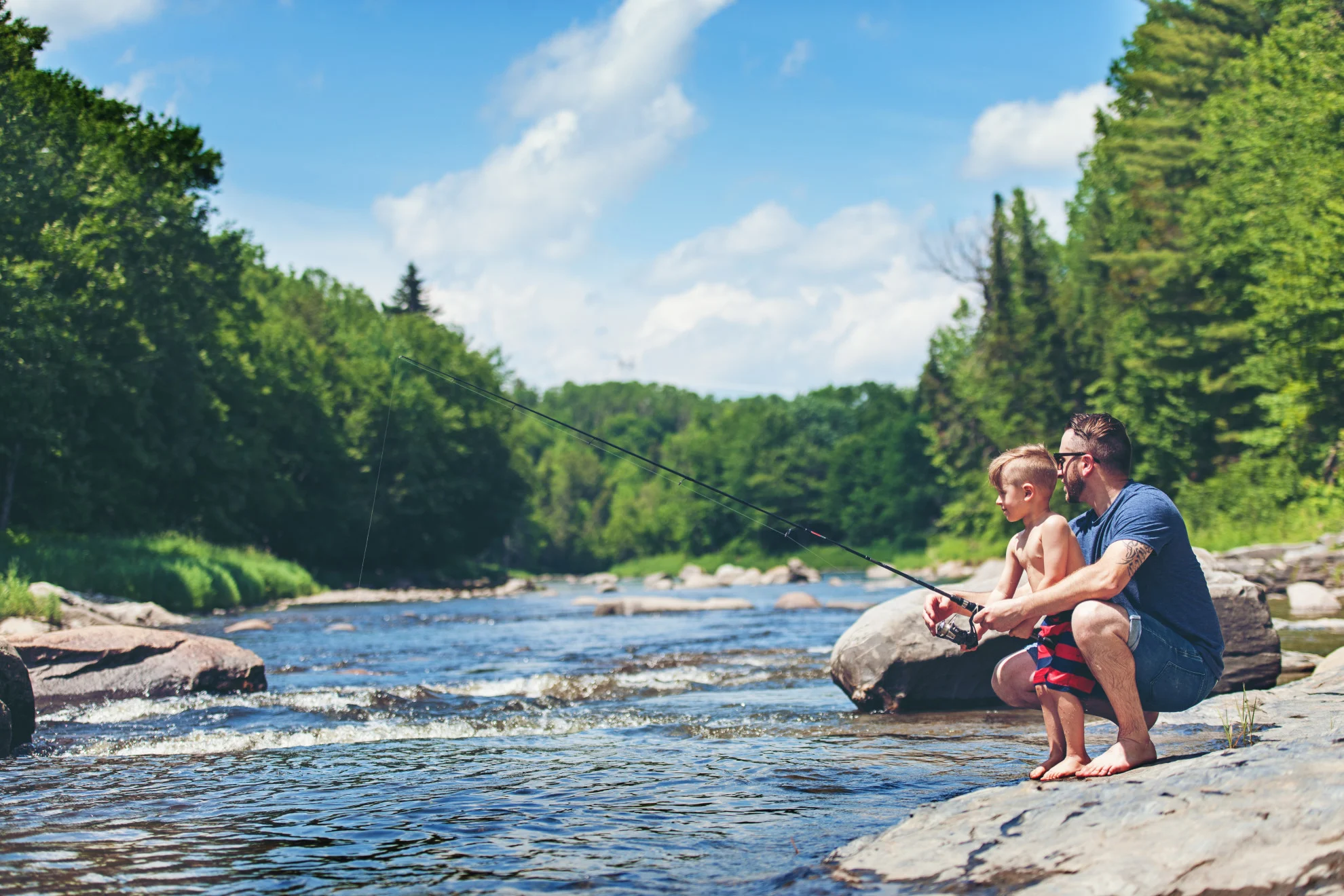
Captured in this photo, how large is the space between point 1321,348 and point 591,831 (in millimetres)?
22215

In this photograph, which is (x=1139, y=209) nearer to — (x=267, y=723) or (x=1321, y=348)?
(x=1321, y=348)

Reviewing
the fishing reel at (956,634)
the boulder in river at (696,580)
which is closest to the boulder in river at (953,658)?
the fishing reel at (956,634)

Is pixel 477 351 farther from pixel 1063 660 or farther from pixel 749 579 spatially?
pixel 1063 660

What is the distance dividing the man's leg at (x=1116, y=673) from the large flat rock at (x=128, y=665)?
827 centimetres

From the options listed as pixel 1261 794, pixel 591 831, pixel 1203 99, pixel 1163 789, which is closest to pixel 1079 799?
pixel 1163 789

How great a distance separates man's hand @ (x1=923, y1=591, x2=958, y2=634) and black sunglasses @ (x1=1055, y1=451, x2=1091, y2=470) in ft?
2.52

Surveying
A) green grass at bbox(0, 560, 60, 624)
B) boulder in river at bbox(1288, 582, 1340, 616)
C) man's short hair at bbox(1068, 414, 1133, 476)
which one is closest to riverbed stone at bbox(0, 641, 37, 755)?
man's short hair at bbox(1068, 414, 1133, 476)

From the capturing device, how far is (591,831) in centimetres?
477

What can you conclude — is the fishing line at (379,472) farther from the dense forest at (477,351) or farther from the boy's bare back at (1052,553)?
the boy's bare back at (1052,553)

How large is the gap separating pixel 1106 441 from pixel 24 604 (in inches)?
A: 576

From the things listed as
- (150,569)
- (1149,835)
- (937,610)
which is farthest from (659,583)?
(1149,835)

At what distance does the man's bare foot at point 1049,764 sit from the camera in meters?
4.58

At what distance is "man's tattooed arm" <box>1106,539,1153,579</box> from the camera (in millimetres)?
4391

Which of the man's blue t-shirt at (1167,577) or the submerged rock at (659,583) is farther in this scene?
the submerged rock at (659,583)
